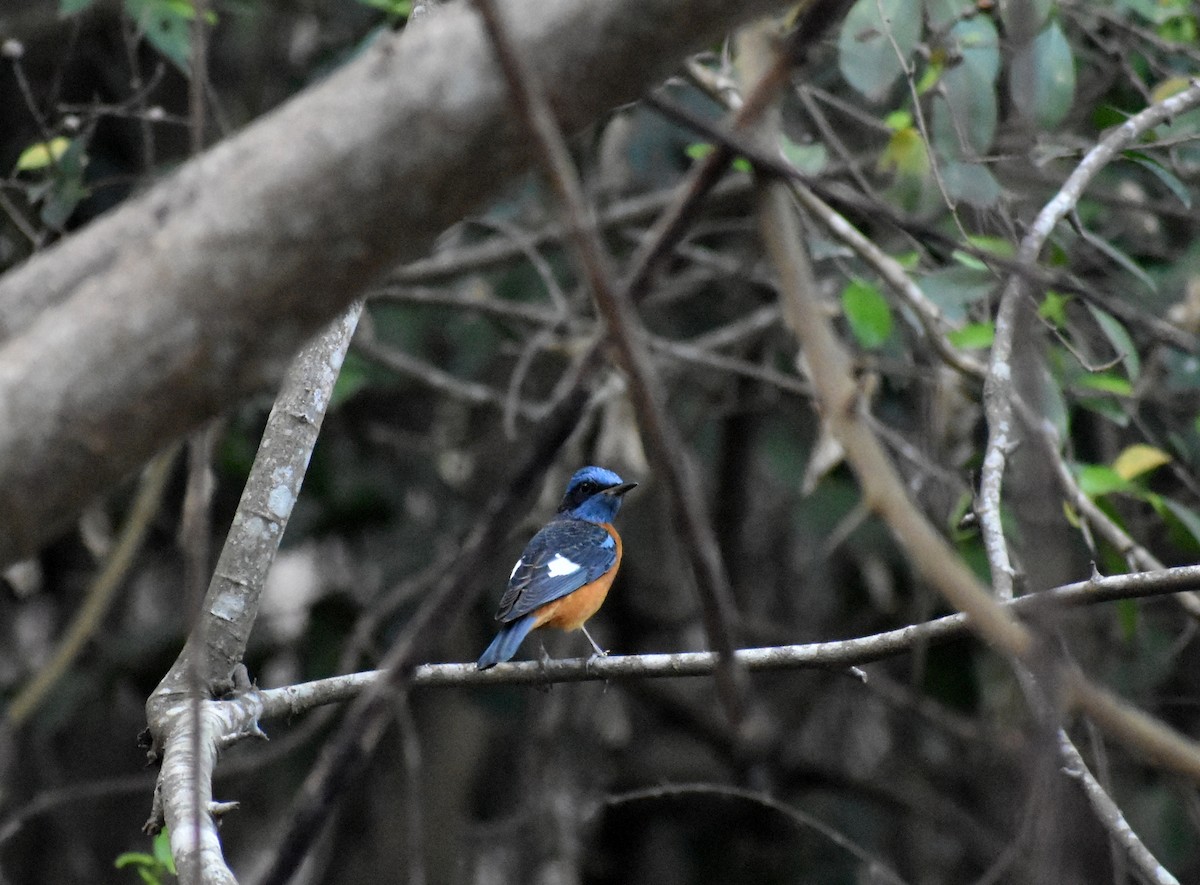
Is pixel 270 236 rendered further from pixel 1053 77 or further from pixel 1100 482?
pixel 1053 77

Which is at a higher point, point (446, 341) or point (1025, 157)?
point (1025, 157)

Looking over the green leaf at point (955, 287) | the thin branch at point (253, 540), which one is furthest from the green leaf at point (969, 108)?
the thin branch at point (253, 540)

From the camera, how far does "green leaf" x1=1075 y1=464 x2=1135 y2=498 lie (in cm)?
415

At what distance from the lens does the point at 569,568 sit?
4.89 m

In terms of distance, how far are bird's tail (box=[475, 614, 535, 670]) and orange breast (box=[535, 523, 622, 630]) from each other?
0.17m

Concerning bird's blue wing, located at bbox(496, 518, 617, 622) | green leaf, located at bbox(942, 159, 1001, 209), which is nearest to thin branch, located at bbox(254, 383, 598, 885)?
bird's blue wing, located at bbox(496, 518, 617, 622)

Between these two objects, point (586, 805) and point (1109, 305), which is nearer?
point (1109, 305)

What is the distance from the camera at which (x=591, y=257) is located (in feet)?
4.34

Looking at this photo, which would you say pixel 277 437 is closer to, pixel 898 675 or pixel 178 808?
pixel 178 808

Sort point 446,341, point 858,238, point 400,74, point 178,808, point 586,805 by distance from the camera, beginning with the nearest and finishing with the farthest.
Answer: point 400,74, point 178,808, point 858,238, point 586,805, point 446,341

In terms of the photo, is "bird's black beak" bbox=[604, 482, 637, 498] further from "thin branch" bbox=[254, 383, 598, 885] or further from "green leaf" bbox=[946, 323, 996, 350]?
"thin branch" bbox=[254, 383, 598, 885]

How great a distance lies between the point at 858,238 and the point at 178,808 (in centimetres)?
281

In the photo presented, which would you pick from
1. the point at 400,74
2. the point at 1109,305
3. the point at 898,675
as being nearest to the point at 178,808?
the point at 400,74

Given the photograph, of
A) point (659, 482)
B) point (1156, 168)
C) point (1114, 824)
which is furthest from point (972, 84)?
point (1114, 824)
